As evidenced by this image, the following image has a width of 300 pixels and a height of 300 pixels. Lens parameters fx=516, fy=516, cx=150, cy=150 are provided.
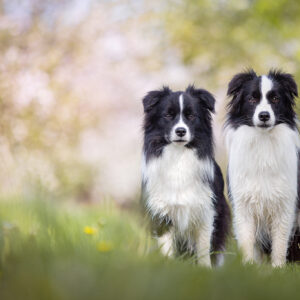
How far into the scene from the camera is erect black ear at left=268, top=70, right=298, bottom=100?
462 centimetres

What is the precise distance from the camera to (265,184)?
4.55 m

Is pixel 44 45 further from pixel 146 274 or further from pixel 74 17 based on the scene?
pixel 146 274

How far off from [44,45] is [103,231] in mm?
8965

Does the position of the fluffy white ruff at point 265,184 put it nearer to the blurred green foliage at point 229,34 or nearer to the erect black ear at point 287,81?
the erect black ear at point 287,81

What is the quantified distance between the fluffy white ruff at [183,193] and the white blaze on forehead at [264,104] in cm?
57

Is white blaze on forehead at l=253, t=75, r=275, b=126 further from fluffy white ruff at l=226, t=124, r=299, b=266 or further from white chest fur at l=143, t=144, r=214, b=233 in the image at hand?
white chest fur at l=143, t=144, r=214, b=233

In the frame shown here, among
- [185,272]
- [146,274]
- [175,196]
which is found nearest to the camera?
[146,274]

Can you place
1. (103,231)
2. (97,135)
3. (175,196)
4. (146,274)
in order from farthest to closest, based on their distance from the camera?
(97,135) → (175,196) → (103,231) → (146,274)

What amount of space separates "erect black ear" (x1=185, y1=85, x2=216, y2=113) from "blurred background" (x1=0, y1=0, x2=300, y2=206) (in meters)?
4.44

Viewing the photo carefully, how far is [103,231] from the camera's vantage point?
2.75 metres

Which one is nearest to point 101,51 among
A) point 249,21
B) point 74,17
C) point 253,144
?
point 74,17


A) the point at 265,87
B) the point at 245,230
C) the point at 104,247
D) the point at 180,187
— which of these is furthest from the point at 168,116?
the point at 104,247

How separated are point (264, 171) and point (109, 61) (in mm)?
8392

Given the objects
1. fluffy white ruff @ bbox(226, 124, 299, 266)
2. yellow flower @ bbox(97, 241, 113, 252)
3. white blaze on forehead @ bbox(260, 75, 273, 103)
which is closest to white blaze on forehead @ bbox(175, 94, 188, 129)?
fluffy white ruff @ bbox(226, 124, 299, 266)
